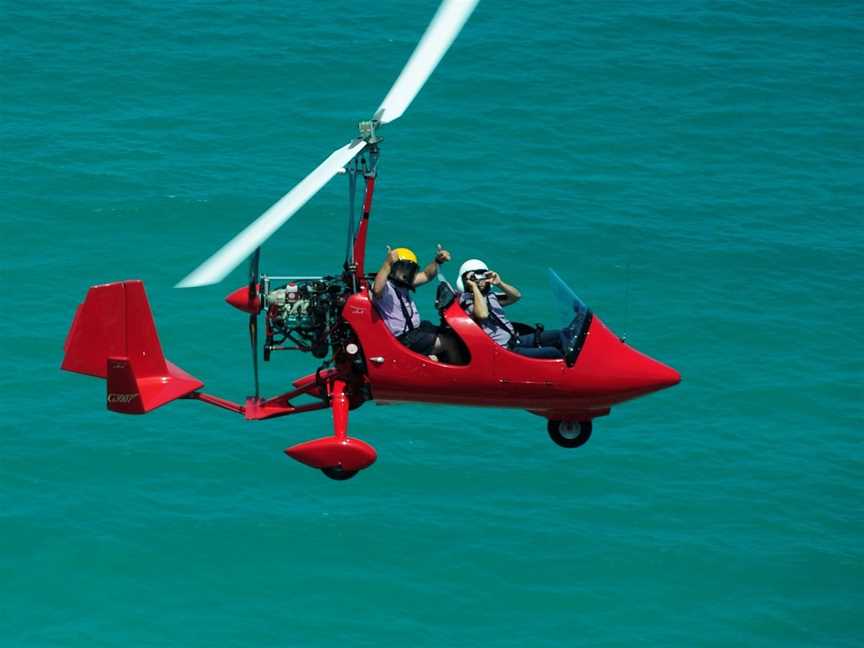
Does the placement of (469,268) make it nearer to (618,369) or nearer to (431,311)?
(618,369)

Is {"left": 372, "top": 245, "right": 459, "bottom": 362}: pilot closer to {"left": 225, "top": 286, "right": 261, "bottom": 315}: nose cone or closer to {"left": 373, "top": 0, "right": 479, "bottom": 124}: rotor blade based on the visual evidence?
{"left": 225, "top": 286, "right": 261, "bottom": 315}: nose cone

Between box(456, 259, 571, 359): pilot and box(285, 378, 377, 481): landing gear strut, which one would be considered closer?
box(285, 378, 377, 481): landing gear strut

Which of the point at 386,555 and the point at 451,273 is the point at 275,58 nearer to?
the point at 451,273

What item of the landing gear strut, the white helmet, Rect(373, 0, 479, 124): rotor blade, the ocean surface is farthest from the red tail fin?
the ocean surface

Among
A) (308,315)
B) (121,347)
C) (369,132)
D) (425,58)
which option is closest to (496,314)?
(308,315)

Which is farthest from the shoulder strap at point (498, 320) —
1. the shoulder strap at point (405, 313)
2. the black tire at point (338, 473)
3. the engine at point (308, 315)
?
the black tire at point (338, 473)

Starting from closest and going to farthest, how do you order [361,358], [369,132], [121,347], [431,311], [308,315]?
[369,132], [361,358], [308,315], [121,347], [431,311]

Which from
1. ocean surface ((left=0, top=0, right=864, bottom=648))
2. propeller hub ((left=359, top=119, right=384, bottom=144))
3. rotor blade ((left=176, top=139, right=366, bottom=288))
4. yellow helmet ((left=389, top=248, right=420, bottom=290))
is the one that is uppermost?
propeller hub ((left=359, top=119, right=384, bottom=144))

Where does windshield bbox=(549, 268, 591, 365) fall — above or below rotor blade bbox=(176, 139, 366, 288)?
below
